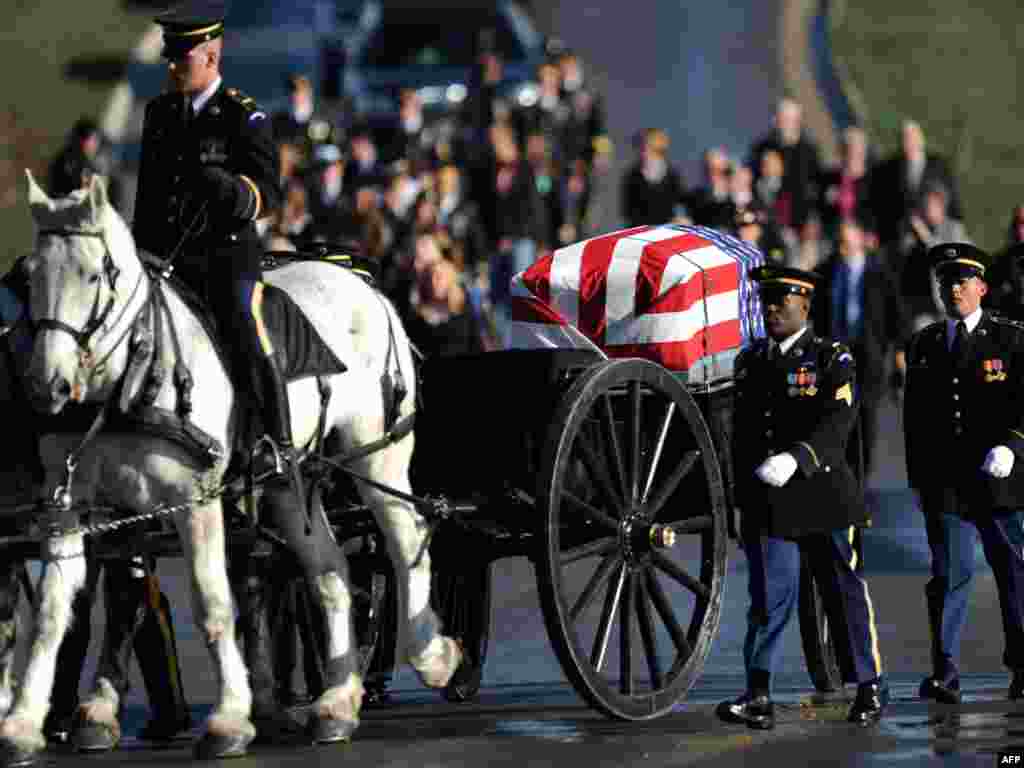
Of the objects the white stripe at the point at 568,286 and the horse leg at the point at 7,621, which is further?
the white stripe at the point at 568,286

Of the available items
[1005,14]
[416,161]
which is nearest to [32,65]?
[1005,14]

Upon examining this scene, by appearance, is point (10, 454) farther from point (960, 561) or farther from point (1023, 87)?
point (1023, 87)

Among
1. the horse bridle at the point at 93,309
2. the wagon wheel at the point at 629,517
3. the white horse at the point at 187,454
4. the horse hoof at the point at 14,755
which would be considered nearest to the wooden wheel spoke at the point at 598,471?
the wagon wheel at the point at 629,517

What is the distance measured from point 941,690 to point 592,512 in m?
1.90

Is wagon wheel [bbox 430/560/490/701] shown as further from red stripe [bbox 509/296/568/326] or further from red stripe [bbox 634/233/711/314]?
red stripe [bbox 634/233/711/314]

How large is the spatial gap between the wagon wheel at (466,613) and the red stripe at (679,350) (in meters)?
1.13

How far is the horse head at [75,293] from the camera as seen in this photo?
421 inches

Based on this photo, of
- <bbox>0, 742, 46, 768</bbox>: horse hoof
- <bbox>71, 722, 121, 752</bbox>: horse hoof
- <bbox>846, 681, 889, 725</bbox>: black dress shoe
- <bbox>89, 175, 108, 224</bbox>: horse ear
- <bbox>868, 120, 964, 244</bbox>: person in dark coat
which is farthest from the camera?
<bbox>868, 120, 964, 244</bbox>: person in dark coat

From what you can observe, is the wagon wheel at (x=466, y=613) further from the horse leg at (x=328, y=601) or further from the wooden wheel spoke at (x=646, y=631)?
the wooden wheel spoke at (x=646, y=631)

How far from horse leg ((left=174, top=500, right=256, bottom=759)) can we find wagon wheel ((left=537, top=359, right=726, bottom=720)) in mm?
1251

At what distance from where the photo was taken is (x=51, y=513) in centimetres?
1104

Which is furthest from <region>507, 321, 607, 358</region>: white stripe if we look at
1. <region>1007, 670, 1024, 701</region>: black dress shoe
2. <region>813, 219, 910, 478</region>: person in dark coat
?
<region>813, 219, 910, 478</region>: person in dark coat

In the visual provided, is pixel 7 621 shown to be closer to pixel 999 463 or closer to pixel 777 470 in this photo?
pixel 777 470

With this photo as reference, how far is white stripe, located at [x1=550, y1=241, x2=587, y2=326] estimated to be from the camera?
12953 millimetres
